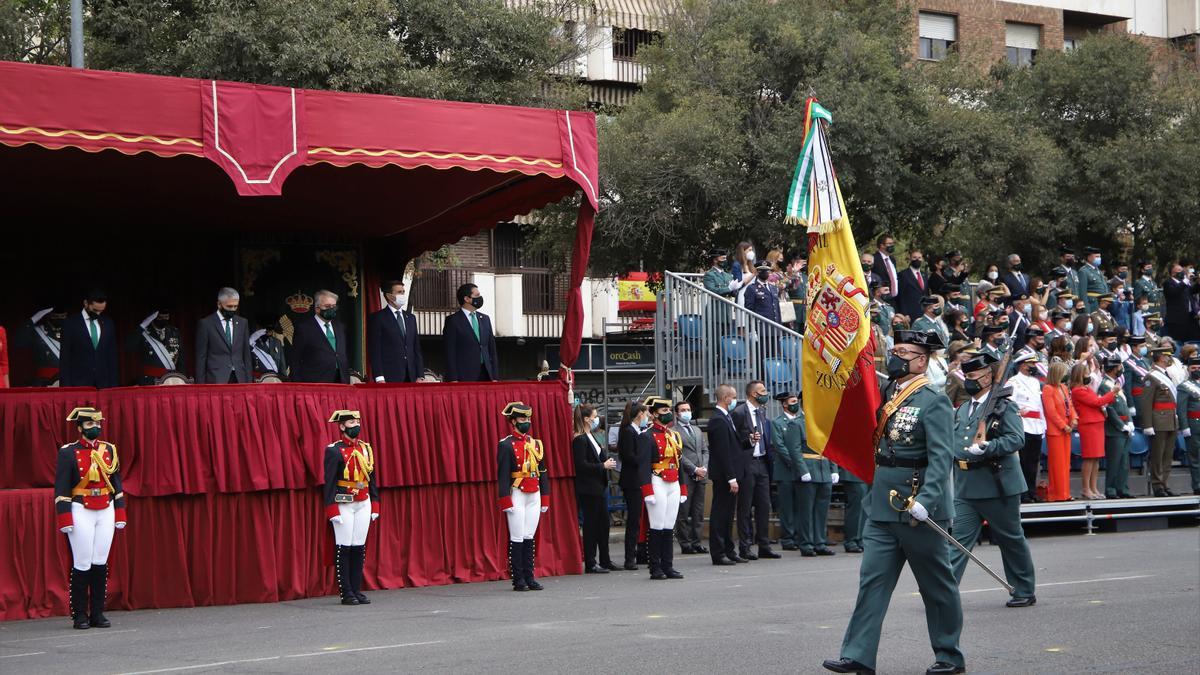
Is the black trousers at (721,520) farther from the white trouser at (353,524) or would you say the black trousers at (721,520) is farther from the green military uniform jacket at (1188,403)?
the green military uniform jacket at (1188,403)

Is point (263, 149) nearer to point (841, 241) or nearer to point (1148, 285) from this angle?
point (841, 241)

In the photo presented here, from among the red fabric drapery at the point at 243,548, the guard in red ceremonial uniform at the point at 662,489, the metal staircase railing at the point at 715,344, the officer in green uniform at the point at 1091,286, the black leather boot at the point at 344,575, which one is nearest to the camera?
the red fabric drapery at the point at 243,548

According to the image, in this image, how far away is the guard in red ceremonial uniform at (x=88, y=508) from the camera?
1270cm

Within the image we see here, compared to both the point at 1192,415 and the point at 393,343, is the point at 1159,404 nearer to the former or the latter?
the point at 1192,415

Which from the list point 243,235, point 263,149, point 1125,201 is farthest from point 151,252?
point 1125,201

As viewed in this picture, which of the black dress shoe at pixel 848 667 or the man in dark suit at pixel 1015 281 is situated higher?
the man in dark suit at pixel 1015 281

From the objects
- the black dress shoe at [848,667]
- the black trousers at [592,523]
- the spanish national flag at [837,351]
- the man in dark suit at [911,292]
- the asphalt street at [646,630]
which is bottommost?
the asphalt street at [646,630]

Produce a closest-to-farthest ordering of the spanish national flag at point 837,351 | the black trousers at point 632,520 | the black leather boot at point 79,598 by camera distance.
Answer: the spanish national flag at point 837,351 → the black leather boot at point 79,598 → the black trousers at point 632,520

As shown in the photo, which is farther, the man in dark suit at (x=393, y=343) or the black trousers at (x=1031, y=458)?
the black trousers at (x=1031, y=458)

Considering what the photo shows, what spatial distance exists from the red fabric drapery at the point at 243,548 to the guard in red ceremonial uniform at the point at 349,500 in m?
0.49

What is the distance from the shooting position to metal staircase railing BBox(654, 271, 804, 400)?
810 inches

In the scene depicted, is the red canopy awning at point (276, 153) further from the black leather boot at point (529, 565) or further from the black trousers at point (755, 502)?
the black trousers at point (755, 502)

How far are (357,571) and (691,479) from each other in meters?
5.75

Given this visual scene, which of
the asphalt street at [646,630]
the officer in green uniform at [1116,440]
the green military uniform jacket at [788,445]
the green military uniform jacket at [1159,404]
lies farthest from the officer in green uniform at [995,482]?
the green military uniform jacket at [1159,404]
